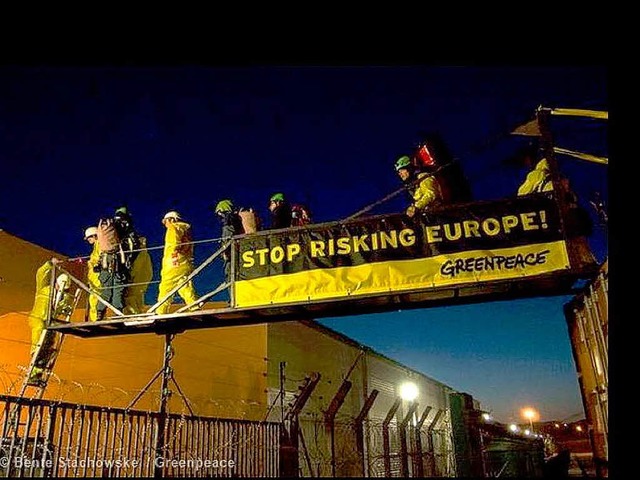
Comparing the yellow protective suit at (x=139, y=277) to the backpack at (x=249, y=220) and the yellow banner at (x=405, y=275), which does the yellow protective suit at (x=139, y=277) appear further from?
the yellow banner at (x=405, y=275)

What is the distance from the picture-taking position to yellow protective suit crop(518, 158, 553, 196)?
7.35 m

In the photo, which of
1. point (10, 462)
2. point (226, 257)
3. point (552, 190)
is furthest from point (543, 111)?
point (10, 462)

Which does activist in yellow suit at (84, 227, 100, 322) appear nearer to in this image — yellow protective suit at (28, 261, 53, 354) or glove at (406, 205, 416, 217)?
yellow protective suit at (28, 261, 53, 354)

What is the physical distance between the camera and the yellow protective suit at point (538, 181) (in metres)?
7.35

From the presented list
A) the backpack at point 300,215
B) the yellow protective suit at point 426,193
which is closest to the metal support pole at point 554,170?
the yellow protective suit at point 426,193

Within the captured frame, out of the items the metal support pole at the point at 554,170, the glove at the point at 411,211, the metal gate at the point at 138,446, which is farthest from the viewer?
the glove at the point at 411,211

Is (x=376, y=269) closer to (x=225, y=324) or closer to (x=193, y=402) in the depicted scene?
(x=225, y=324)

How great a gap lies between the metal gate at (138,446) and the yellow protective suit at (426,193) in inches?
203

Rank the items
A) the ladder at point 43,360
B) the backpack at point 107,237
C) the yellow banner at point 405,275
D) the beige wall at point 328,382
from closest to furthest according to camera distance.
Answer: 1. the yellow banner at point 405,275
2. the backpack at point 107,237
3. the ladder at point 43,360
4. the beige wall at point 328,382

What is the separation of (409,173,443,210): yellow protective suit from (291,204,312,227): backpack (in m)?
2.85

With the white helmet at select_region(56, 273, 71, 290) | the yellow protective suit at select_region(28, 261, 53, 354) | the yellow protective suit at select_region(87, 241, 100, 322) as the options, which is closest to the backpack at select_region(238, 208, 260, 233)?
the yellow protective suit at select_region(87, 241, 100, 322)

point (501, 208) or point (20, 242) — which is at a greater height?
point (20, 242)

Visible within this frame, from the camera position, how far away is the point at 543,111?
7.51 metres

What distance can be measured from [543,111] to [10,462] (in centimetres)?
817
